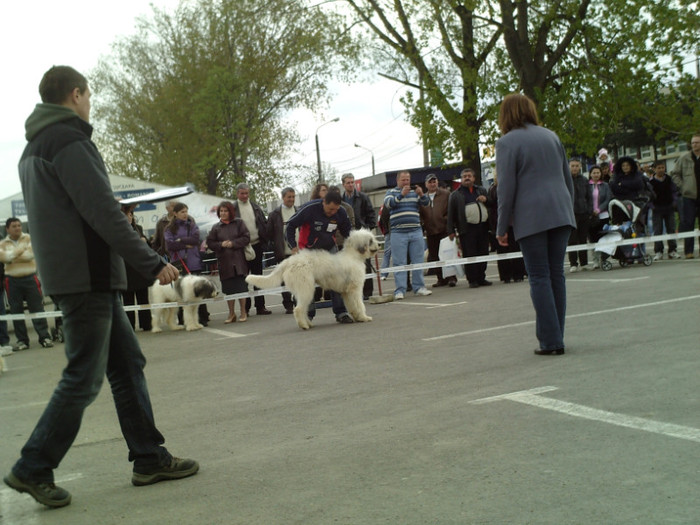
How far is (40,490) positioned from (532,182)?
15.4ft

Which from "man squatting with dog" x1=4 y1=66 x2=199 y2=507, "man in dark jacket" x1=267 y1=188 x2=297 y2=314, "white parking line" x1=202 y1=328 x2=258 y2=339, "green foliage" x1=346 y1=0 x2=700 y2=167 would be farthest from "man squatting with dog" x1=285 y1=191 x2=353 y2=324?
"green foliage" x1=346 y1=0 x2=700 y2=167

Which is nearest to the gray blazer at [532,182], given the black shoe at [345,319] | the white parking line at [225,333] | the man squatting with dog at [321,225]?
the black shoe at [345,319]

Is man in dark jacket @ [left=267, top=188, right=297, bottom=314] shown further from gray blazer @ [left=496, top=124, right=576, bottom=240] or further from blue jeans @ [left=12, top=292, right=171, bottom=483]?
blue jeans @ [left=12, top=292, right=171, bottom=483]

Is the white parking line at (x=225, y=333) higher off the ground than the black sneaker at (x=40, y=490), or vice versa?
the white parking line at (x=225, y=333)

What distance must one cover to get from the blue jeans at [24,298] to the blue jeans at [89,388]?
30.4 feet

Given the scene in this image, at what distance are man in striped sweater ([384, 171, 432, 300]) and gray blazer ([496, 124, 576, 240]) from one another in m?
6.77

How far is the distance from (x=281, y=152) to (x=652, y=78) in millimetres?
22775

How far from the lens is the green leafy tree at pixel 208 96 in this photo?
123 ft

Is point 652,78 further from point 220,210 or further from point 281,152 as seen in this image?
point 281,152

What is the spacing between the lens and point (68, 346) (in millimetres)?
4062

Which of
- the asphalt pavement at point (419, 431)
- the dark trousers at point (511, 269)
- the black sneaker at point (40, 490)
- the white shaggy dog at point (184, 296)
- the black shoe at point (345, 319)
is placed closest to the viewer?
the asphalt pavement at point (419, 431)

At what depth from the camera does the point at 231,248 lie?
13516 millimetres

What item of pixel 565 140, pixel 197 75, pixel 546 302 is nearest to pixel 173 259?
pixel 546 302

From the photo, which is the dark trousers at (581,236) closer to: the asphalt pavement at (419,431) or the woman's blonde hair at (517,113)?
the asphalt pavement at (419,431)
